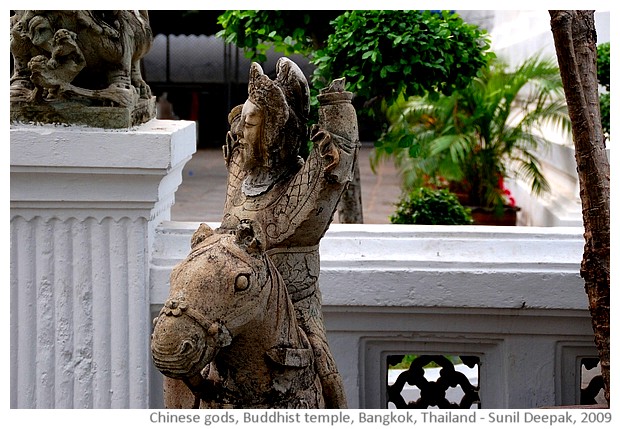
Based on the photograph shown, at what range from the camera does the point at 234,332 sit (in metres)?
1.82

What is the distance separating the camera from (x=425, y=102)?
22.3ft

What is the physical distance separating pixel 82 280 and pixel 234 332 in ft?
3.35

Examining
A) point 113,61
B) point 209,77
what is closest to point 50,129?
point 113,61

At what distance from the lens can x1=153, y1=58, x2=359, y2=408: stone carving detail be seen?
6.52 ft

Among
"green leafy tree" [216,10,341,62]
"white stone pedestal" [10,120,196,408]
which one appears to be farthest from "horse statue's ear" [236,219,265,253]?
"green leafy tree" [216,10,341,62]

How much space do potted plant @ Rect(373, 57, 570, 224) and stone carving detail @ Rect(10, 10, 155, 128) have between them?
12.9 feet

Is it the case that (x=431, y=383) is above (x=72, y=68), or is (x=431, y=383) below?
below

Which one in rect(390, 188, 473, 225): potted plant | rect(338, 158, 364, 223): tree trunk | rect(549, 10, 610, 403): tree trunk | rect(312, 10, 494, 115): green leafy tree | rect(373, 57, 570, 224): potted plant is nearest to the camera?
rect(549, 10, 610, 403): tree trunk

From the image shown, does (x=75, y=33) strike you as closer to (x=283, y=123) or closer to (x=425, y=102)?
(x=283, y=123)

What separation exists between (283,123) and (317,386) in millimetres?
578

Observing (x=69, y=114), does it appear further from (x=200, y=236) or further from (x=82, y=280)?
(x=200, y=236)

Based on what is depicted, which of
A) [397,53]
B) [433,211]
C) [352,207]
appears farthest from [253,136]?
[433,211]

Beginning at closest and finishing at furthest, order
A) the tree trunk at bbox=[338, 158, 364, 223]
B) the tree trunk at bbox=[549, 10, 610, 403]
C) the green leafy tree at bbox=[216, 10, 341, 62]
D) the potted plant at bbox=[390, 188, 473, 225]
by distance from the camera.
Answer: the tree trunk at bbox=[549, 10, 610, 403]
the green leafy tree at bbox=[216, 10, 341, 62]
the tree trunk at bbox=[338, 158, 364, 223]
the potted plant at bbox=[390, 188, 473, 225]

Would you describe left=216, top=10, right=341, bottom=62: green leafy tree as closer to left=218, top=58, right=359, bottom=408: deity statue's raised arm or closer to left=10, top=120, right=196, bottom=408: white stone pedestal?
left=10, top=120, right=196, bottom=408: white stone pedestal
